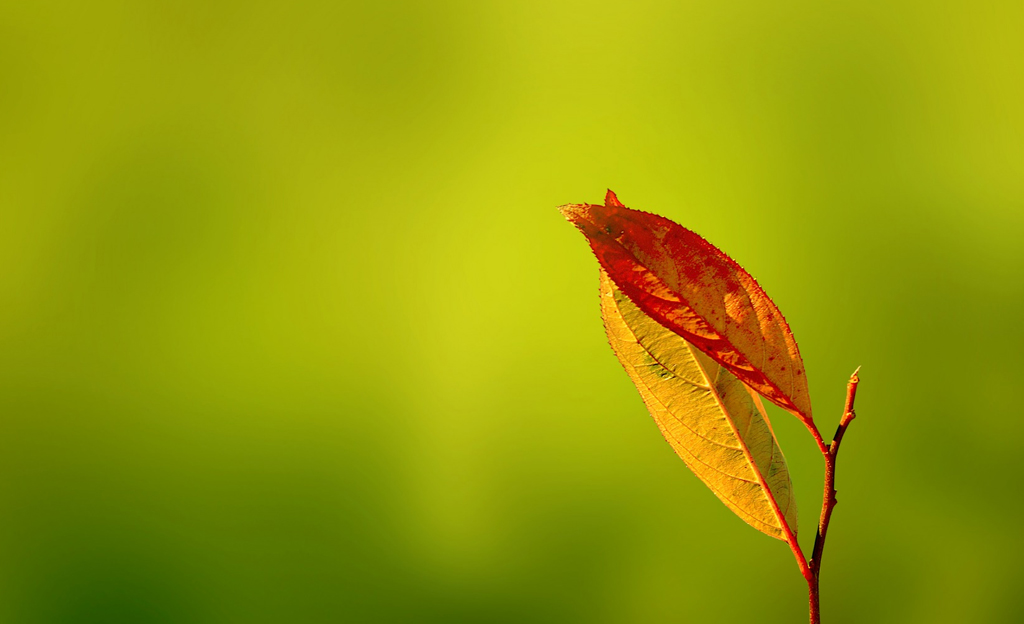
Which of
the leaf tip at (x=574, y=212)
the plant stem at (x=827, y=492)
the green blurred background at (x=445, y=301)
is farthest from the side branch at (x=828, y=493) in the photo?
the green blurred background at (x=445, y=301)

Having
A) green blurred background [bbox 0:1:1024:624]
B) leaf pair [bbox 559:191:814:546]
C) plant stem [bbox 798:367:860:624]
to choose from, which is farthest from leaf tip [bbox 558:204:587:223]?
green blurred background [bbox 0:1:1024:624]

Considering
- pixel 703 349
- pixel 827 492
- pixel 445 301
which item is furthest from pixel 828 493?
pixel 445 301

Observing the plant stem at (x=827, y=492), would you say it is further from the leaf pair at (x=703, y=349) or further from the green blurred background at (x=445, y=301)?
the green blurred background at (x=445, y=301)

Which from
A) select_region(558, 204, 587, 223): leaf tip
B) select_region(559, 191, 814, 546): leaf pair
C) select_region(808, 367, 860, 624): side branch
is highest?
select_region(558, 204, 587, 223): leaf tip

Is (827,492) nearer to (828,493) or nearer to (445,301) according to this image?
(828,493)

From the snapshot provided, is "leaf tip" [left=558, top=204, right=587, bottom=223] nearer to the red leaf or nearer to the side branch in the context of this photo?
the red leaf

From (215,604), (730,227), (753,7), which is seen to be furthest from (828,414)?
(215,604)
